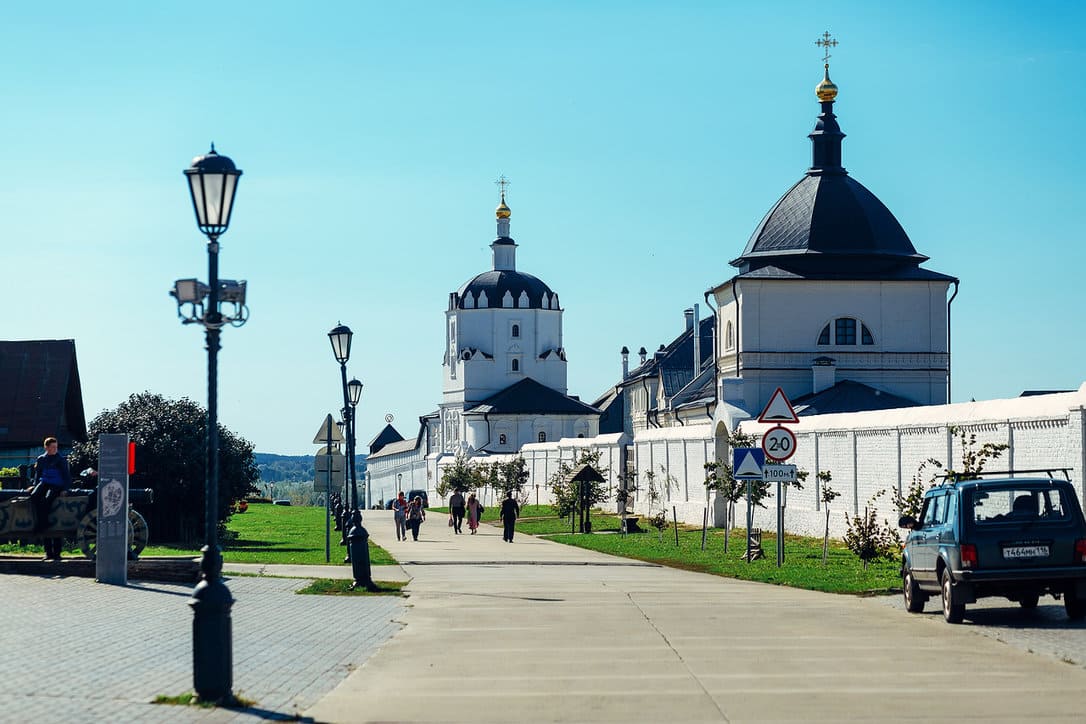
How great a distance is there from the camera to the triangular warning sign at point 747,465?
1078 inches

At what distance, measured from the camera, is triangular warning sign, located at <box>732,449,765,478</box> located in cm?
2739

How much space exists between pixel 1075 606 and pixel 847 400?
4073 cm

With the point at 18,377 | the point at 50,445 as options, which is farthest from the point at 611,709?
the point at 18,377

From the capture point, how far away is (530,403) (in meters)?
127

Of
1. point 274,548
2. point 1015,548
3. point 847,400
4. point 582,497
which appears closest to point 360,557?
point 1015,548

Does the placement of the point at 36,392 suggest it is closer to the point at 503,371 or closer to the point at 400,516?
the point at 400,516

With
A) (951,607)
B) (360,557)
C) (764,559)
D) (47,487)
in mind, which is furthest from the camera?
(764,559)

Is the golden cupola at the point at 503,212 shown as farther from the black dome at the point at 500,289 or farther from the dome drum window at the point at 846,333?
the dome drum window at the point at 846,333

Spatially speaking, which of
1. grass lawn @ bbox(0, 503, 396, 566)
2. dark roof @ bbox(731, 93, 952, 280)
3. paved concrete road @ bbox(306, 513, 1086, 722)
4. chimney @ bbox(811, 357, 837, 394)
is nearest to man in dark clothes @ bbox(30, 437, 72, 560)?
grass lawn @ bbox(0, 503, 396, 566)

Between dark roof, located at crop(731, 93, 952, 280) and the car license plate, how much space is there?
45.1 meters

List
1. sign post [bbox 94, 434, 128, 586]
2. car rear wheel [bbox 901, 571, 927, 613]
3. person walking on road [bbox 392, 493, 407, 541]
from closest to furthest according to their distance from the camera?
car rear wheel [bbox 901, 571, 927, 613], sign post [bbox 94, 434, 128, 586], person walking on road [bbox 392, 493, 407, 541]

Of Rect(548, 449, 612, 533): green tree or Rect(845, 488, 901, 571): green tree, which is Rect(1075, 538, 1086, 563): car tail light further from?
Rect(548, 449, 612, 533): green tree

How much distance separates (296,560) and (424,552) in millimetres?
4862

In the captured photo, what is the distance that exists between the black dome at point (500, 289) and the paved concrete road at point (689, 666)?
110 meters
